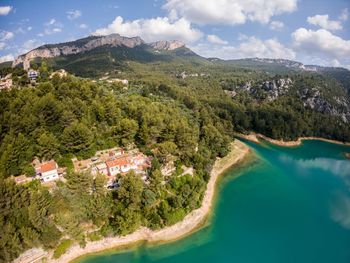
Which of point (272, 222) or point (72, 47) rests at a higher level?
point (72, 47)

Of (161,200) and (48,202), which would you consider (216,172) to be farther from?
(48,202)

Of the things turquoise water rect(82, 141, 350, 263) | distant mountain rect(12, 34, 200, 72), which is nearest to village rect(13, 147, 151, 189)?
turquoise water rect(82, 141, 350, 263)

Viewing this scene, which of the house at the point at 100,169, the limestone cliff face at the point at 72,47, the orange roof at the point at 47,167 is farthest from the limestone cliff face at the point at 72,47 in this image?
the house at the point at 100,169

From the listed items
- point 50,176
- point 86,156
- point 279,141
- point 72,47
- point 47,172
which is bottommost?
point 279,141

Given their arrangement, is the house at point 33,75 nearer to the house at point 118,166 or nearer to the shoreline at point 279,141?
the house at point 118,166

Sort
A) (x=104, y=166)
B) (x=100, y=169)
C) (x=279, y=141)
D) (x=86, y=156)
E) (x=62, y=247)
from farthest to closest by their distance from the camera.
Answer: (x=279, y=141), (x=86, y=156), (x=104, y=166), (x=100, y=169), (x=62, y=247)

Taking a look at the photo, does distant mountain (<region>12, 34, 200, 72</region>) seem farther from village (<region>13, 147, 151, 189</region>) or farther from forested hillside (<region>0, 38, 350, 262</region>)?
village (<region>13, 147, 151, 189</region>)

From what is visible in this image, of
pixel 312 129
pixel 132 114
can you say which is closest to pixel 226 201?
pixel 132 114

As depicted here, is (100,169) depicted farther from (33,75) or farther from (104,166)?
(33,75)

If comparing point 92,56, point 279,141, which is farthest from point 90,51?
point 279,141
